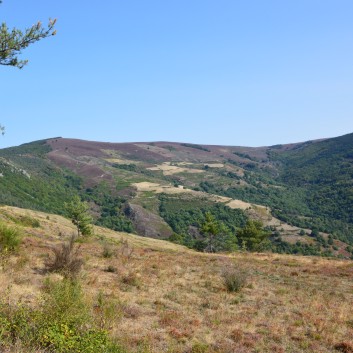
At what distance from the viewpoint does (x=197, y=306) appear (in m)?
14.7

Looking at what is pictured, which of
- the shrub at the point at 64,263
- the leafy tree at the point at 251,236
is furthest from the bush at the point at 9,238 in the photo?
the leafy tree at the point at 251,236

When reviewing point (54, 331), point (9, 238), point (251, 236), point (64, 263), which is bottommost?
point (251, 236)

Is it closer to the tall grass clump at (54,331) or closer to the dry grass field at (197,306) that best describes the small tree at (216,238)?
the dry grass field at (197,306)

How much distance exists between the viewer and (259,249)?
80125mm

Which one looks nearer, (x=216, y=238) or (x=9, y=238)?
(x=9, y=238)

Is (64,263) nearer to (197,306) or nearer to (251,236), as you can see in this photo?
(197,306)

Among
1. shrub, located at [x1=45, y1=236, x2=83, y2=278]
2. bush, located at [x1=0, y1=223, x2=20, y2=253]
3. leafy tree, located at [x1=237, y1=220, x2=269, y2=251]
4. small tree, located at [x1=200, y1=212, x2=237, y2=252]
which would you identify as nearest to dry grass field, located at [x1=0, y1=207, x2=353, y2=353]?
shrub, located at [x1=45, y1=236, x2=83, y2=278]

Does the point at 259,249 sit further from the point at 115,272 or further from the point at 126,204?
the point at 126,204

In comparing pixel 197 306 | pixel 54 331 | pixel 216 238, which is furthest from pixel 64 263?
pixel 216 238

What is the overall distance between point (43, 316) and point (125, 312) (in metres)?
4.33

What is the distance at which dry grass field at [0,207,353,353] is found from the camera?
10766mm

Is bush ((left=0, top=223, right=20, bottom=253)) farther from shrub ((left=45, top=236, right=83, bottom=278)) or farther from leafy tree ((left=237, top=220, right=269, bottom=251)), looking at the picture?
leafy tree ((left=237, top=220, right=269, bottom=251))

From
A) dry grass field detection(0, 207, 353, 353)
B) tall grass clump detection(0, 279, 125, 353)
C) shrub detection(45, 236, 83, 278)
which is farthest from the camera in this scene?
shrub detection(45, 236, 83, 278)

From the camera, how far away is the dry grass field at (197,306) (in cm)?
1077
